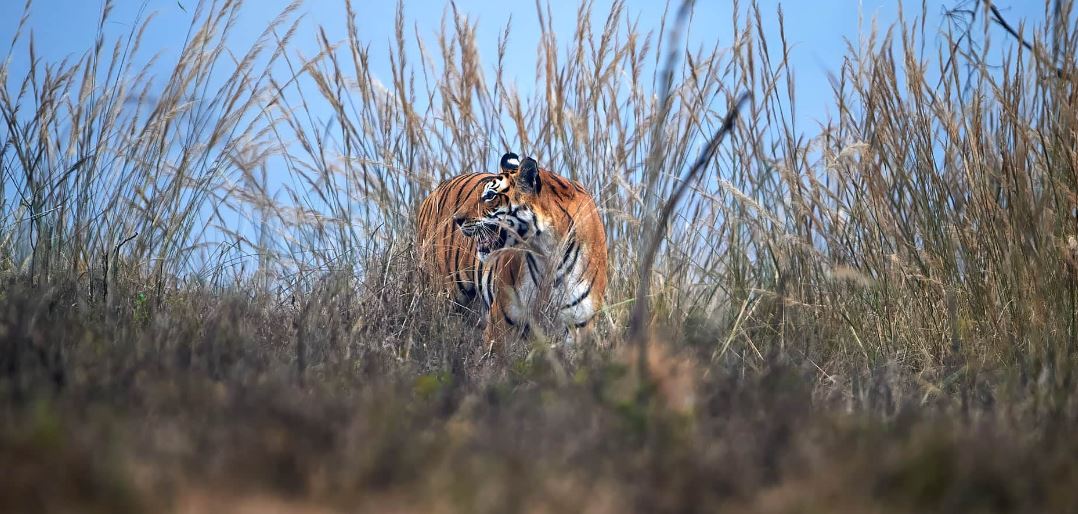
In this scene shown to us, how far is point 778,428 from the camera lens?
79.7 inches

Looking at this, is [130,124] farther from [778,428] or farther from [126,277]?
[778,428]

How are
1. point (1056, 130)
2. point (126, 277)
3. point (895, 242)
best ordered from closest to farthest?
point (1056, 130), point (126, 277), point (895, 242)

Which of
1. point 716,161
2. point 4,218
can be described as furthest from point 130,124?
point 716,161

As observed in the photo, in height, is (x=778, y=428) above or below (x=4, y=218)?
below

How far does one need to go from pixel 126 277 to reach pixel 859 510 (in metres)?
3.62

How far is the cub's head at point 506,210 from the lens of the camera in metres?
4.88

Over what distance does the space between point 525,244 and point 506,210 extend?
22 centimetres

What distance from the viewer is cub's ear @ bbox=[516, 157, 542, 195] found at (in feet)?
15.9

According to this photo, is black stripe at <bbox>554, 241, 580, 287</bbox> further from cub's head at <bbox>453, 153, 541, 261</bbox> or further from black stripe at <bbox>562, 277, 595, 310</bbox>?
cub's head at <bbox>453, 153, 541, 261</bbox>

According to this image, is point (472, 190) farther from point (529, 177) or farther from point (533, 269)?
point (533, 269)

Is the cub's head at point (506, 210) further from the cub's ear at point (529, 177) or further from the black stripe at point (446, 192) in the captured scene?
the black stripe at point (446, 192)

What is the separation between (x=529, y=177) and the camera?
4871 millimetres

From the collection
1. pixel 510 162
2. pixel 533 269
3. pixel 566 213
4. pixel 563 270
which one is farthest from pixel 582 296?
pixel 510 162

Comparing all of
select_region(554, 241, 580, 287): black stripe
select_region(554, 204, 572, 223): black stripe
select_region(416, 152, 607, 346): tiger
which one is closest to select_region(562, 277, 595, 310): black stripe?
select_region(416, 152, 607, 346): tiger
